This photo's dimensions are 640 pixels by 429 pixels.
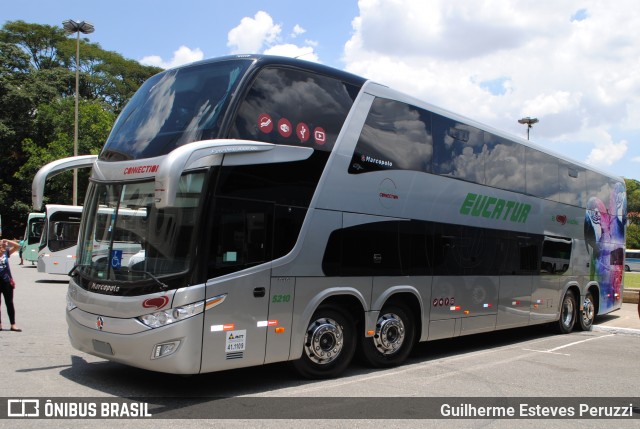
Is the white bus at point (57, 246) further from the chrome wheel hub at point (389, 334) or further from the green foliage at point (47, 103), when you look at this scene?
the green foliage at point (47, 103)

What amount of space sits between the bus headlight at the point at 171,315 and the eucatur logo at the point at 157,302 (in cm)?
7

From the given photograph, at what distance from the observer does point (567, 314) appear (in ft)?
48.4

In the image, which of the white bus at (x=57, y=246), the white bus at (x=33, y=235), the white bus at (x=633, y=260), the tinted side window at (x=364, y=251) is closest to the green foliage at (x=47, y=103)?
the white bus at (x=33, y=235)

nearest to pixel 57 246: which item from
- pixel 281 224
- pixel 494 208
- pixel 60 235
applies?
pixel 60 235

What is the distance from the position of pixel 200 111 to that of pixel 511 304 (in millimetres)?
7967

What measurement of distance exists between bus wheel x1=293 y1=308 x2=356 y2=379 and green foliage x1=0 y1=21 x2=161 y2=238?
40514 millimetres

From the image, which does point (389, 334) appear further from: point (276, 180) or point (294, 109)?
point (294, 109)

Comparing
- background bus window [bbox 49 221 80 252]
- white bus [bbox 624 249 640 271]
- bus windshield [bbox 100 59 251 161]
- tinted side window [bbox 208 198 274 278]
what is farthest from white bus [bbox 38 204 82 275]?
white bus [bbox 624 249 640 271]

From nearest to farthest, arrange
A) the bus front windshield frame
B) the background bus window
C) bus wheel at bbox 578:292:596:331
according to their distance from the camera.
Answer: the bus front windshield frame
bus wheel at bbox 578:292:596:331
the background bus window

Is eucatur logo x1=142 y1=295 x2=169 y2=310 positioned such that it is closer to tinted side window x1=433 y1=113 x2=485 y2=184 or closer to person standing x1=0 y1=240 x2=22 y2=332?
tinted side window x1=433 y1=113 x2=485 y2=184

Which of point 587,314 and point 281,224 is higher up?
point 281,224

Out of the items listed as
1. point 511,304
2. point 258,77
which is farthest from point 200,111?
point 511,304

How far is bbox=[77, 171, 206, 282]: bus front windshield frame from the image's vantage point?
659 centimetres

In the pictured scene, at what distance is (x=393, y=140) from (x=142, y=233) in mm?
4238
